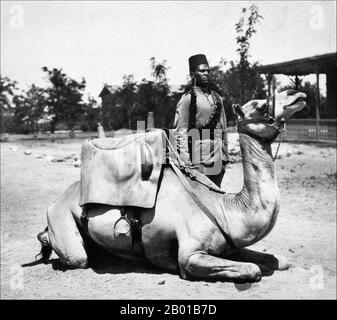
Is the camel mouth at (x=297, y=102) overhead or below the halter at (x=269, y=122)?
overhead

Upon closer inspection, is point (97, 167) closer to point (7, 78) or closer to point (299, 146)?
point (299, 146)

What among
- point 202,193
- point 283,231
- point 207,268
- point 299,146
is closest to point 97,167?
point 202,193

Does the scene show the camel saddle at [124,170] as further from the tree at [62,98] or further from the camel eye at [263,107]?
the tree at [62,98]

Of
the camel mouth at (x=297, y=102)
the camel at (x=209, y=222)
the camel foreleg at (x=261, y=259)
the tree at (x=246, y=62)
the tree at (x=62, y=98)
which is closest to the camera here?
the camel mouth at (x=297, y=102)

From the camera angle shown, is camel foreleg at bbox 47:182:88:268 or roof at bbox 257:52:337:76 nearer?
camel foreleg at bbox 47:182:88:268

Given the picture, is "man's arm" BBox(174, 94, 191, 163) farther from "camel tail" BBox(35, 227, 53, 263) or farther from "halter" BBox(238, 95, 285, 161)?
"camel tail" BBox(35, 227, 53, 263)

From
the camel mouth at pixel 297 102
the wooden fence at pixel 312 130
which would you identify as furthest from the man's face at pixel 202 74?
the wooden fence at pixel 312 130

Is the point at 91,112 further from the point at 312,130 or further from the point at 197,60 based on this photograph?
the point at 197,60

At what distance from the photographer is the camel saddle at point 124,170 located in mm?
4645

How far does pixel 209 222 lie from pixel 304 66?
21590 mm

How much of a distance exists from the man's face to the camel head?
0.78 meters

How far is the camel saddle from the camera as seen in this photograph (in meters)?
4.64

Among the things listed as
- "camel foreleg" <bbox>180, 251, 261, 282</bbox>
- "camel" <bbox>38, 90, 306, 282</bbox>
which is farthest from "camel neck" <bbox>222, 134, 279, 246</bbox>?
"camel foreleg" <bbox>180, 251, 261, 282</bbox>

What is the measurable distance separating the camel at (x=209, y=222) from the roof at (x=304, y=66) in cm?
1778
